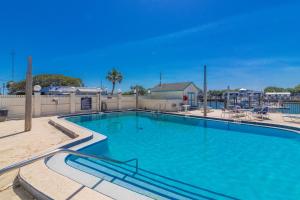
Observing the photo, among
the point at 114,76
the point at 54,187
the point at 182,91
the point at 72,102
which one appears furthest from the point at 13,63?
the point at 54,187

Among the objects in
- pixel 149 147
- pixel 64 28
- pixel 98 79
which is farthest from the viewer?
pixel 98 79

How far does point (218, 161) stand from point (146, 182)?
2774mm

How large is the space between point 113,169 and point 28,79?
235 inches

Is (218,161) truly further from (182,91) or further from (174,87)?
(174,87)

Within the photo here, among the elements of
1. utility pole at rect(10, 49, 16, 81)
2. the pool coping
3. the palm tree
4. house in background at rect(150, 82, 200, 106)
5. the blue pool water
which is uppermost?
utility pole at rect(10, 49, 16, 81)

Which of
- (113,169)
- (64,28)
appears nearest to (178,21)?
(64,28)

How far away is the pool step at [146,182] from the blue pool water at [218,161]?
0.02m

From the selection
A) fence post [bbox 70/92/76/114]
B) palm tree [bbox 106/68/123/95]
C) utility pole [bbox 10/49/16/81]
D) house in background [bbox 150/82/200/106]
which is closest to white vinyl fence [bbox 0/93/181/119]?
fence post [bbox 70/92/76/114]

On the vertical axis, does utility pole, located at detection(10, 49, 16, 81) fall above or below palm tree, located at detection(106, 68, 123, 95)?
above

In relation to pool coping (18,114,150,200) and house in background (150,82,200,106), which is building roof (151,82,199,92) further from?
pool coping (18,114,150,200)

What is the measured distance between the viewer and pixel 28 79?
7801 mm

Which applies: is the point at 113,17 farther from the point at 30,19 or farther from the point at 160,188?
the point at 160,188

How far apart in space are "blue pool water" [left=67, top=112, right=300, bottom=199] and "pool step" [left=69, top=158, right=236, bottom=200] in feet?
0.07

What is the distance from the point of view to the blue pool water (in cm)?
400
